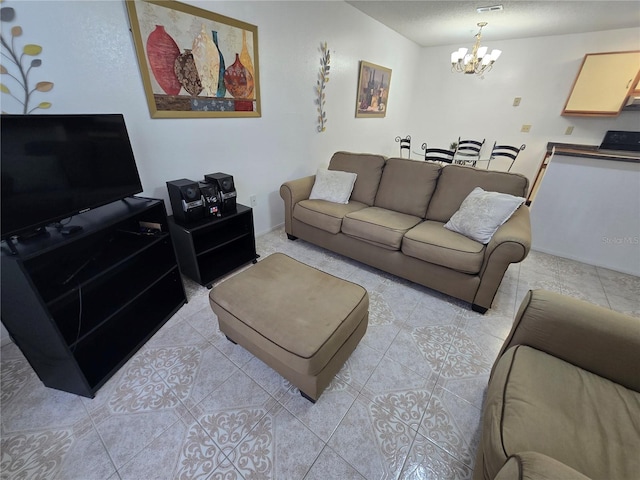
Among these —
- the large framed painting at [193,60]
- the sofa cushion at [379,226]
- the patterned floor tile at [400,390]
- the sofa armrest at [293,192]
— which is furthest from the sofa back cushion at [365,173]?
the patterned floor tile at [400,390]

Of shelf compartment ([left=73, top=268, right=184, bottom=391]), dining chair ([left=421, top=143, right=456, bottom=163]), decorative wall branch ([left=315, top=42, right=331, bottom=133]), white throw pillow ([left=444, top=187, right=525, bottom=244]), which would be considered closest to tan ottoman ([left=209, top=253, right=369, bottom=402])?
shelf compartment ([left=73, top=268, right=184, bottom=391])

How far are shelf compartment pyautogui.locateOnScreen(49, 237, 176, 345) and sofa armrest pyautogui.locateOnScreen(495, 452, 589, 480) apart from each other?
1.64 m

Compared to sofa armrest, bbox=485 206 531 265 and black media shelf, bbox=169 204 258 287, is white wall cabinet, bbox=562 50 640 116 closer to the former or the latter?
sofa armrest, bbox=485 206 531 265

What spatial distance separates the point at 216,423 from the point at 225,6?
273 cm

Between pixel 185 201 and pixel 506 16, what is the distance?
4.31 metres

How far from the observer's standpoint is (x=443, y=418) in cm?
119

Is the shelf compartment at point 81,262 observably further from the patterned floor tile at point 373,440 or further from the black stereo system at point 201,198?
the patterned floor tile at point 373,440

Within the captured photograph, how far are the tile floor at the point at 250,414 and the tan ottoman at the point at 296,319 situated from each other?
17 cm

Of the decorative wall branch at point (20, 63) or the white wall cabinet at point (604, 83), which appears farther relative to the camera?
the white wall cabinet at point (604, 83)

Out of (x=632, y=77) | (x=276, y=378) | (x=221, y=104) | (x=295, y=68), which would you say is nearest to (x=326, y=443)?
(x=276, y=378)

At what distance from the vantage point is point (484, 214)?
1.84 metres

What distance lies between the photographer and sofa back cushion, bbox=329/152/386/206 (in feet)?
8.50

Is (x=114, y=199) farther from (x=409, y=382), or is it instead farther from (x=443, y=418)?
(x=443, y=418)

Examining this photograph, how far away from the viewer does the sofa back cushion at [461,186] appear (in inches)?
78.2
